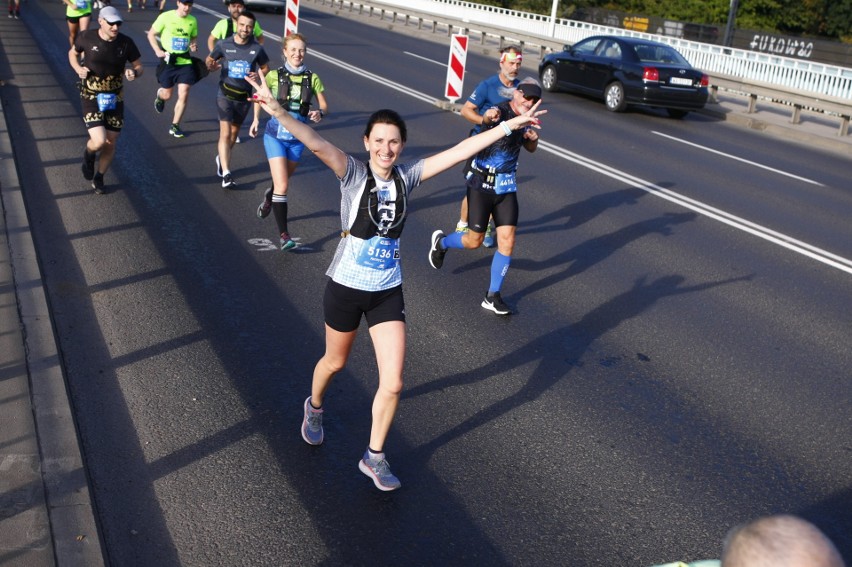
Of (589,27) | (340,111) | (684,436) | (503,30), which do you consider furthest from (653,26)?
(684,436)

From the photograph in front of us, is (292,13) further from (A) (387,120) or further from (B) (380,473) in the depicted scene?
(B) (380,473)

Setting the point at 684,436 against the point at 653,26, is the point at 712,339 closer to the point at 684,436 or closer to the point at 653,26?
the point at 684,436

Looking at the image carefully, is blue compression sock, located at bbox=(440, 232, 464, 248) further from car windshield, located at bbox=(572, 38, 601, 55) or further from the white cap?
car windshield, located at bbox=(572, 38, 601, 55)

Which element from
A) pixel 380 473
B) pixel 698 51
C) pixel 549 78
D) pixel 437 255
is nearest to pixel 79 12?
pixel 549 78

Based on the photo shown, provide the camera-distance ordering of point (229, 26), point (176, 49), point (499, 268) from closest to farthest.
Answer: point (499, 268), point (229, 26), point (176, 49)

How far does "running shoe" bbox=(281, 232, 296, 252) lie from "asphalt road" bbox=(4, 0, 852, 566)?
18 cm

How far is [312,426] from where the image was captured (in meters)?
5.32

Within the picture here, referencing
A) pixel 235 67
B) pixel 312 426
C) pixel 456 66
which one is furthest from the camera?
pixel 456 66

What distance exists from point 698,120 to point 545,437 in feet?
58.2

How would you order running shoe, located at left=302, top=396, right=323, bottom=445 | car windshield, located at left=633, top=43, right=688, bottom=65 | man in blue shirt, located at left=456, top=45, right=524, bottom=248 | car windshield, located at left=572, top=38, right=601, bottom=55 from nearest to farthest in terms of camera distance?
running shoe, located at left=302, top=396, right=323, bottom=445, man in blue shirt, located at left=456, top=45, right=524, bottom=248, car windshield, located at left=633, top=43, right=688, bottom=65, car windshield, located at left=572, top=38, right=601, bottom=55

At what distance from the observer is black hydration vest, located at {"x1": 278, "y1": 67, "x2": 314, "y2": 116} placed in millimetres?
9086

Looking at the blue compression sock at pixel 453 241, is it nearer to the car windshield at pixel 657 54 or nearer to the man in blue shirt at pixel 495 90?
the man in blue shirt at pixel 495 90

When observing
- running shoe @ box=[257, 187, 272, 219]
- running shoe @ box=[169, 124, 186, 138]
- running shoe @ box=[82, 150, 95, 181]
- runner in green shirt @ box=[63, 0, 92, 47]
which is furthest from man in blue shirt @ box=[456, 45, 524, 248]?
runner in green shirt @ box=[63, 0, 92, 47]

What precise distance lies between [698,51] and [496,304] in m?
23.5
